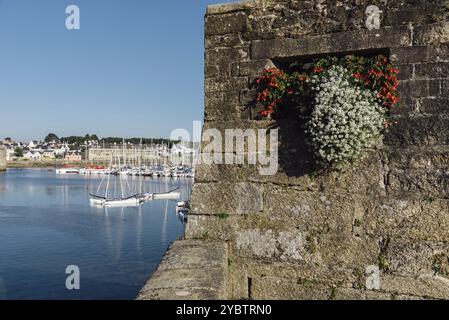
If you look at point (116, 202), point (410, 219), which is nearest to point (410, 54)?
point (410, 219)

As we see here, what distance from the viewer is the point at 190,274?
3.72 m

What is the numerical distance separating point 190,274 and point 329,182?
1.73m

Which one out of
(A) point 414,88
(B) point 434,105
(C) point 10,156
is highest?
(A) point 414,88

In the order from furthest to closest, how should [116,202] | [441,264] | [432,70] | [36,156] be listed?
1. [36,156]
2. [116,202]
3. [432,70]
4. [441,264]

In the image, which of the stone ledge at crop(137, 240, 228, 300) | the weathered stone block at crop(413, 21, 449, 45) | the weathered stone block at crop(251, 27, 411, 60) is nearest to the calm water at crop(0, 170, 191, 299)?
the stone ledge at crop(137, 240, 228, 300)

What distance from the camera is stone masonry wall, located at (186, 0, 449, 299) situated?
4.14 m

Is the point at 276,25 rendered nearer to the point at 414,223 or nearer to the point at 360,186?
the point at 360,186

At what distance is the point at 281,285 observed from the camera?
459 centimetres

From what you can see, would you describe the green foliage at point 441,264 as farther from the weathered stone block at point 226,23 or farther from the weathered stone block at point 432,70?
the weathered stone block at point 226,23

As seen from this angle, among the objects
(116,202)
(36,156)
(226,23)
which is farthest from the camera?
(36,156)

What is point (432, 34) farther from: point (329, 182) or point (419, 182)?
point (329, 182)

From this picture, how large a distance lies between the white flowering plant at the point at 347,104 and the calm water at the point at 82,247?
34.9ft

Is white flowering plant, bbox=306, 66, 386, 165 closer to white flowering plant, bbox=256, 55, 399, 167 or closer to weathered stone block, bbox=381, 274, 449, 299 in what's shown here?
white flowering plant, bbox=256, 55, 399, 167

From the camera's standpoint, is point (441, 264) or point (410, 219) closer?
point (441, 264)
